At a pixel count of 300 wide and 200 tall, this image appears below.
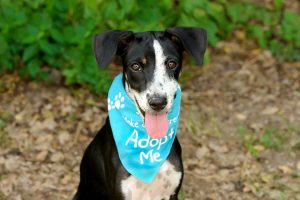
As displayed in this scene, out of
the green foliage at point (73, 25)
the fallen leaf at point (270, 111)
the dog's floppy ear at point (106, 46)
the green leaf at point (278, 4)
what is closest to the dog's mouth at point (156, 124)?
the dog's floppy ear at point (106, 46)

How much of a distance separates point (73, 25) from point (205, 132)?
1.78 m

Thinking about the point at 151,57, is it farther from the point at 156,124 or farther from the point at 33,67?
the point at 33,67

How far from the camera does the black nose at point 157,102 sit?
13.9ft

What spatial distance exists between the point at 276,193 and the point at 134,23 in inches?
89.3

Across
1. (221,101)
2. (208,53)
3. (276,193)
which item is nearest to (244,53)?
(208,53)

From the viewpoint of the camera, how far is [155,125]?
4449 mm

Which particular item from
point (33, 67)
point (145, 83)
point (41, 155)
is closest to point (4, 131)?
point (41, 155)

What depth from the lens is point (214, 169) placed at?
6.16 m

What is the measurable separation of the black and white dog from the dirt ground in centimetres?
114

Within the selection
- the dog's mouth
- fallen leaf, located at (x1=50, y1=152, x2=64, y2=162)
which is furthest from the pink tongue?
fallen leaf, located at (x1=50, y1=152, x2=64, y2=162)

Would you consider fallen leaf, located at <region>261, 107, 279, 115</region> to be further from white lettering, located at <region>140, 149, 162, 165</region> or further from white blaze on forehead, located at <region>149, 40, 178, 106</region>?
white blaze on forehead, located at <region>149, 40, 178, 106</region>

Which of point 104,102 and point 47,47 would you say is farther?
point 104,102

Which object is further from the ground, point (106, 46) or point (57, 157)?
point (106, 46)

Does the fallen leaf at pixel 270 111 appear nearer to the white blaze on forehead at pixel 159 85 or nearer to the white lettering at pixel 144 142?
the white lettering at pixel 144 142
